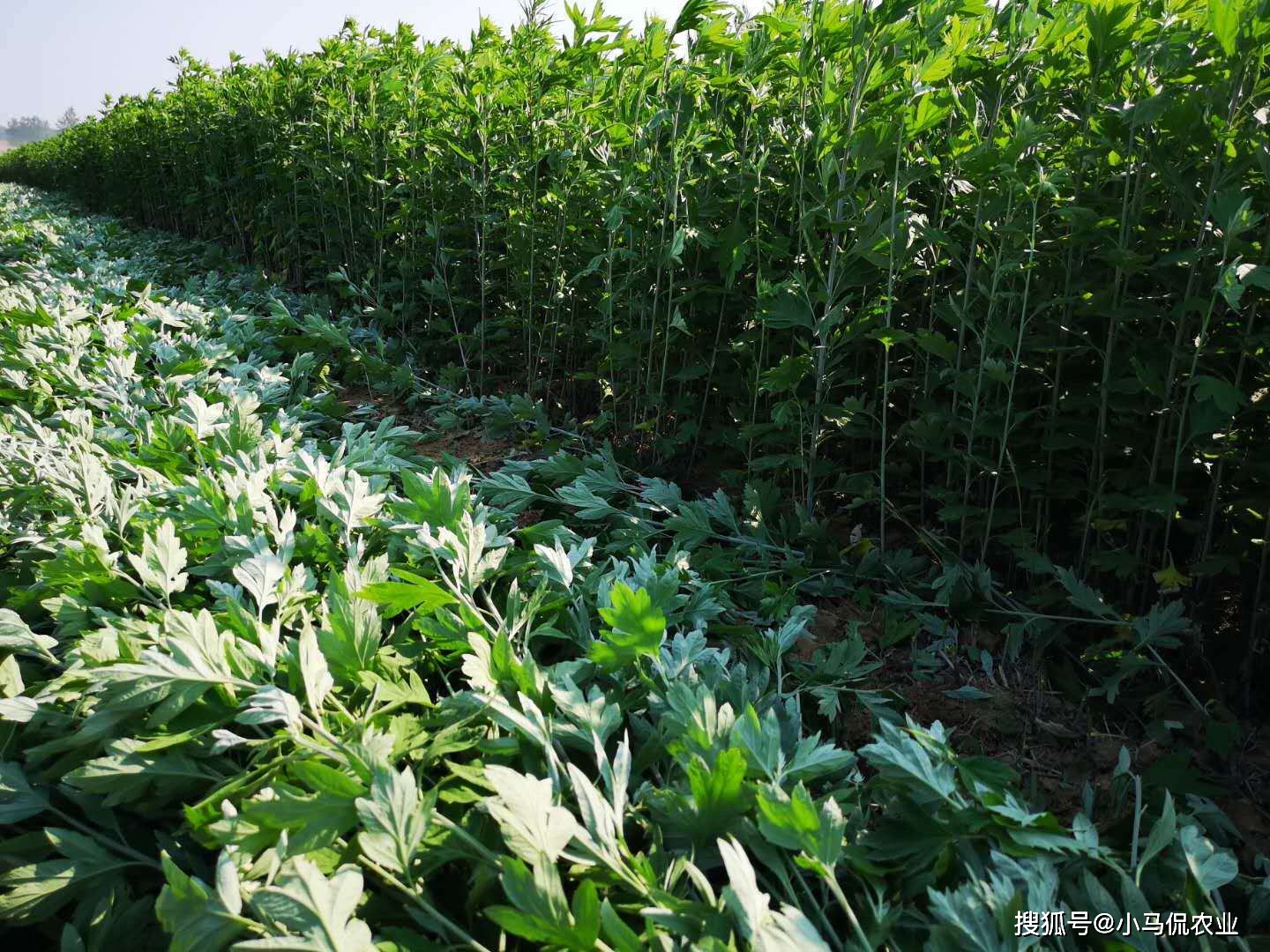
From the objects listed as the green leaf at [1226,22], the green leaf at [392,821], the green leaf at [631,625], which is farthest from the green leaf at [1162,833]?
the green leaf at [1226,22]

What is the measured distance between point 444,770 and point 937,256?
249 centimetres

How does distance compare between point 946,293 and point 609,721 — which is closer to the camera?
point 609,721

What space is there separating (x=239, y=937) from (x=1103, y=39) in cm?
289

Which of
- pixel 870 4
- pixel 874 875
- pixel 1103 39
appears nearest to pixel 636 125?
pixel 870 4

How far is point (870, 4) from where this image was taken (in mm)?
2574

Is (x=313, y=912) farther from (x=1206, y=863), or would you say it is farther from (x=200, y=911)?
(x=1206, y=863)

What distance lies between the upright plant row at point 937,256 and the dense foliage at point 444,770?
0.98 metres

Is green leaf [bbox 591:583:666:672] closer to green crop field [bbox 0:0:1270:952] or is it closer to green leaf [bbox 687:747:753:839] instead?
green crop field [bbox 0:0:1270:952]

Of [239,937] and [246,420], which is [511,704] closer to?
[239,937]

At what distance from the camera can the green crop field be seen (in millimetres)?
1100

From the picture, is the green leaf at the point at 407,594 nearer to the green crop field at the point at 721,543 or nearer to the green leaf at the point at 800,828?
the green crop field at the point at 721,543

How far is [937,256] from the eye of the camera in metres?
2.90

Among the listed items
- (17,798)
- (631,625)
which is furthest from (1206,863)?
(17,798)

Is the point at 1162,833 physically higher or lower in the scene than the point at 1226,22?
lower
